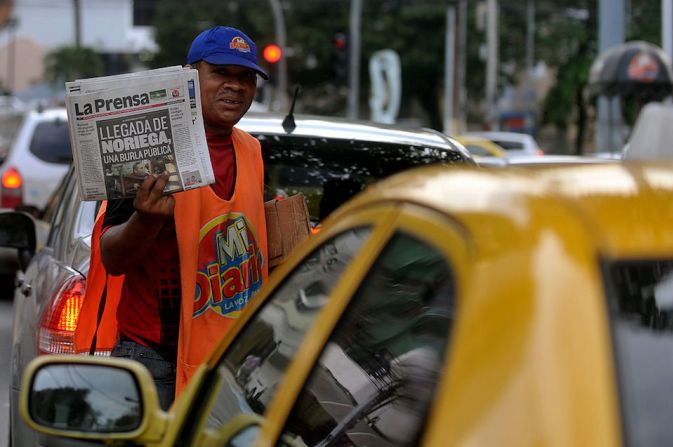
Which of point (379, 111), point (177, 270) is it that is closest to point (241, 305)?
point (177, 270)

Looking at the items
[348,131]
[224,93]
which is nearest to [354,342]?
[224,93]

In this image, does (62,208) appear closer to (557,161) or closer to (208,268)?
(208,268)

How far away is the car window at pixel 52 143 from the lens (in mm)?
13602

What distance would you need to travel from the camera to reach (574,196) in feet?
5.75

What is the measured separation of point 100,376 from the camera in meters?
2.55

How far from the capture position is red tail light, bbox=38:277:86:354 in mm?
4410

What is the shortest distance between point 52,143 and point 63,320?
9.55 metres

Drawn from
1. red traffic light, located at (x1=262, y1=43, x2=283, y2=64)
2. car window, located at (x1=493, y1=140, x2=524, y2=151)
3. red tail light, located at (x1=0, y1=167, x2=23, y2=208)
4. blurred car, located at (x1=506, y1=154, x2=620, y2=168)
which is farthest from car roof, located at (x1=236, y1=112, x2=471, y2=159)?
car window, located at (x1=493, y1=140, x2=524, y2=151)

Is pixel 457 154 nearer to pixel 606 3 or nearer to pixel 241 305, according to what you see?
Result: pixel 241 305

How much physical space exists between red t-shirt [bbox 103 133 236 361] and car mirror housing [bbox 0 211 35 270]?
2.27 metres

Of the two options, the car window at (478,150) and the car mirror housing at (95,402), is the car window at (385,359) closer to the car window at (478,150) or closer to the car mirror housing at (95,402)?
the car mirror housing at (95,402)

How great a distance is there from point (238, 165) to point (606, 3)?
18.3 meters

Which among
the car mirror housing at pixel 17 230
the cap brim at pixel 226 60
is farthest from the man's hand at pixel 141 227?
the car mirror housing at pixel 17 230

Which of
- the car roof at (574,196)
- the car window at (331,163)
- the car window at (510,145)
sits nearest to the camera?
the car roof at (574,196)
